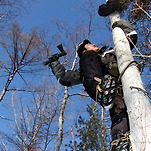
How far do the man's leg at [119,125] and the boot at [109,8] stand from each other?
4.16ft

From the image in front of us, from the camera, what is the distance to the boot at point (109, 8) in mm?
2717

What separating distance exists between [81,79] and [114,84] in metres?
0.76

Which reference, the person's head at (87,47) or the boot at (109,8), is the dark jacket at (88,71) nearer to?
the person's head at (87,47)

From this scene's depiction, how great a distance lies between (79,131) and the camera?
A: 817 cm

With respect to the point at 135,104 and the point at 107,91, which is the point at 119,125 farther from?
the point at 135,104

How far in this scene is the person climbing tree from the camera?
6.06 feet

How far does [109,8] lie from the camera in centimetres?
278

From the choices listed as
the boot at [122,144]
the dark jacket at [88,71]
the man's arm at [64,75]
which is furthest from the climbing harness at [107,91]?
the man's arm at [64,75]

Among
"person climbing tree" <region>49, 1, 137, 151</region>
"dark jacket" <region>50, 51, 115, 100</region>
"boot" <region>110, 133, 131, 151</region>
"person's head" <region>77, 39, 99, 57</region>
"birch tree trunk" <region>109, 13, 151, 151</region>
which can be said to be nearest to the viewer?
"birch tree trunk" <region>109, 13, 151, 151</region>

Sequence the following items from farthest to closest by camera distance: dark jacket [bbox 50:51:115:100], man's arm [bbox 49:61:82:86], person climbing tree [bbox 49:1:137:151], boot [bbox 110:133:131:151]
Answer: man's arm [bbox 49:61:82:86] < dark jacket [bbox 50:51:115:100] < person climbing tree [bbox 49:1:137:151] < boot [bbox 110:133:131:151]

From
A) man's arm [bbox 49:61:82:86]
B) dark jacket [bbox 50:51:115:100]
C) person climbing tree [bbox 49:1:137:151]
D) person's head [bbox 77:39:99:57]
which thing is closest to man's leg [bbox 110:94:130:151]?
person climbing tree [bbox 49:1:137:151]

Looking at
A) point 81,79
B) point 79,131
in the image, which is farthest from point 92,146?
point 81,79

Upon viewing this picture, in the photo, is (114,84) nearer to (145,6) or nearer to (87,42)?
(87,42)

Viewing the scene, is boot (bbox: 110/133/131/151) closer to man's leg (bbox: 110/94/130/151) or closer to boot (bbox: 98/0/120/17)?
man's leg (bbox: 110/94/130/151)
